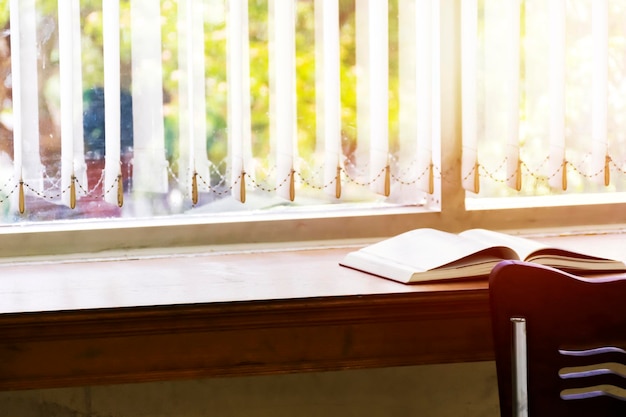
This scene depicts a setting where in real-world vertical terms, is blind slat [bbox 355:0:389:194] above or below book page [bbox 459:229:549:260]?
above

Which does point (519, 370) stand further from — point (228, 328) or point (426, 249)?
point (426, 249)

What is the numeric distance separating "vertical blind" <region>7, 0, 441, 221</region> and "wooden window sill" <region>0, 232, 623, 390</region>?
13.6 inches

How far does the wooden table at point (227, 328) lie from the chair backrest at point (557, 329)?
38 cm

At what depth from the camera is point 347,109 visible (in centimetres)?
198

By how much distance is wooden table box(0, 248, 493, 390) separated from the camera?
4.65 feet

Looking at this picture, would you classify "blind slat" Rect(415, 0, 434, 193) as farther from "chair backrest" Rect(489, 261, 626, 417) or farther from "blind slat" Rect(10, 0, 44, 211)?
"chair backrest" Rect(489, 261, 626, 417)

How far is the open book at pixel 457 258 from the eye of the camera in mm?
1567

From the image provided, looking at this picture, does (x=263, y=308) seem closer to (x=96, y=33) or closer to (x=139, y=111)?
(x=139, y=111)

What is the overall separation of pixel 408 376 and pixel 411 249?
43 cm

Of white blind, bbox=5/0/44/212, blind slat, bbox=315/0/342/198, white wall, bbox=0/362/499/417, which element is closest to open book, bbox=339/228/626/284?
blind slat, bbox=315/0/342/198

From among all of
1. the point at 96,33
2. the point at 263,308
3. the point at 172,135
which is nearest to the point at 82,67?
the point at 96,33

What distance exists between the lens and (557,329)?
1.12 m

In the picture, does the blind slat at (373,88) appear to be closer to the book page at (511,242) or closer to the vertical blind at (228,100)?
the vertical blind at (228,100)

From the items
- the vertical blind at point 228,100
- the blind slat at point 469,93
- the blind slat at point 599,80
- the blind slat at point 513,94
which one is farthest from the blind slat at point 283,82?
the blind slat at point 599,80
